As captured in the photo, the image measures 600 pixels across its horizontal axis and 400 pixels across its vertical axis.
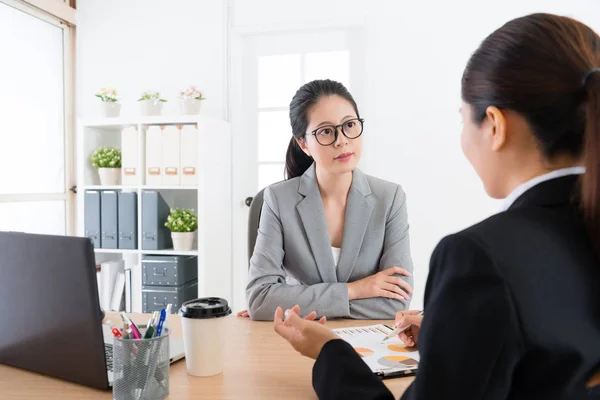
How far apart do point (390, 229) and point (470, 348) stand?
118 cm

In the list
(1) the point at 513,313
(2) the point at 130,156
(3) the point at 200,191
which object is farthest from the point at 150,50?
(1) the point at 513,313

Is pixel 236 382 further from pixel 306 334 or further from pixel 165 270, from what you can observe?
pixel 165 270

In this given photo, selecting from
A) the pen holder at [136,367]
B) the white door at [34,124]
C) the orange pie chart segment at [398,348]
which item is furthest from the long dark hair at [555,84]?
the white door at [34,124]

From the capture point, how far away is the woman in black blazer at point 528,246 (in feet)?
1.88

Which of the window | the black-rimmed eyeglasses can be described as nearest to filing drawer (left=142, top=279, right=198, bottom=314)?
the window

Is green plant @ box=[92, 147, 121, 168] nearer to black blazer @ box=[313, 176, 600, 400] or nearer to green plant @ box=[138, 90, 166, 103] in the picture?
green plant @ box=[138, 90, 166, 103]

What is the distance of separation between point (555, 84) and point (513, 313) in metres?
0.30

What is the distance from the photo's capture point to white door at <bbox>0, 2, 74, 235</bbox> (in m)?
3.29

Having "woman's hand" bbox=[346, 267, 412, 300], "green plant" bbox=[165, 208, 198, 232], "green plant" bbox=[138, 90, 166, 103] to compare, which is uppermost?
"green plant" bbox=[138, 90, 166, 103]

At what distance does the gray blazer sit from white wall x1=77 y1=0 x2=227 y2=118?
6.05ft

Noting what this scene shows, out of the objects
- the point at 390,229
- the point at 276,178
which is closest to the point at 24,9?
the point at 276,178

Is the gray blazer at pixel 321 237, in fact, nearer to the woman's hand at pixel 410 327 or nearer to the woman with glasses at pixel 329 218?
the woman with glasses at pixel 329 218

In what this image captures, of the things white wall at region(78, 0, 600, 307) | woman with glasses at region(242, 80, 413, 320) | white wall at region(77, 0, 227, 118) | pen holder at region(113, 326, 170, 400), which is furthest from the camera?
white wall at region(77, 0, 227, 118)

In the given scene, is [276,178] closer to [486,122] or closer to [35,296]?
[35,296]
